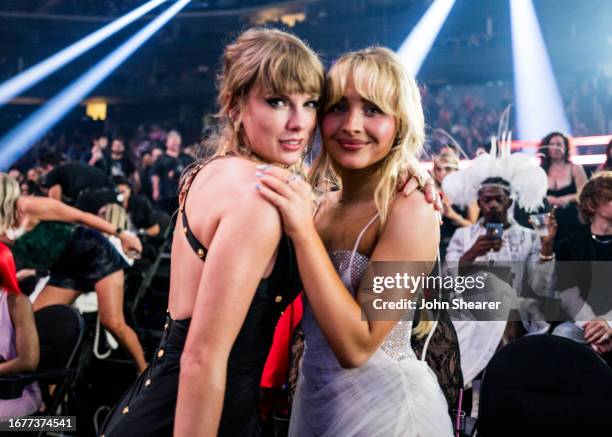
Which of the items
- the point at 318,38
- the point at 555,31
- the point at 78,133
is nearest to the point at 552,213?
Answer: the point at 555,31

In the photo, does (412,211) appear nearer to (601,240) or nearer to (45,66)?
(601,240)

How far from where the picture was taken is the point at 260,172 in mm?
1262

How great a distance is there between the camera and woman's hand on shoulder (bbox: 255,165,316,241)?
1.23 metres

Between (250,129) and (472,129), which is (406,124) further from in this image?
(472,129)

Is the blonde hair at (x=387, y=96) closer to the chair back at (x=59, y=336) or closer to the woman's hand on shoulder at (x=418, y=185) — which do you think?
the woman's hand on shoulder at (x=418, y=185)

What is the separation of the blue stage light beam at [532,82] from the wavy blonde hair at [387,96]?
944cm

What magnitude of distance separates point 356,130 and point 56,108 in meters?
17.0

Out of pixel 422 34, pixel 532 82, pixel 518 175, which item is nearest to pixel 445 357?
pixel 518 175

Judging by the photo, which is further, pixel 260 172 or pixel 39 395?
pixel 39 395

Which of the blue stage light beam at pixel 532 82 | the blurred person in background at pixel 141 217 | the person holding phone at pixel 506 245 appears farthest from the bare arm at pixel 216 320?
the blue stage light beam at pixel 532 82

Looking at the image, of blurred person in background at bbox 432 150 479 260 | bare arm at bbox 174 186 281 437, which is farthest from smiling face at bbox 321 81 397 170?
blurred person in background at bbox 432 150 479 260

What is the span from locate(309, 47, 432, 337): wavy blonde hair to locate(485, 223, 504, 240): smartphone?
2.53 meters

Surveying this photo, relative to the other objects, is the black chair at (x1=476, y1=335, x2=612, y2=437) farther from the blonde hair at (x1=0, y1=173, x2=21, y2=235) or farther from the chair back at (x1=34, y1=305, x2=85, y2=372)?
the blonde hair at (x1=0, y1=173, x2=21, y2=235)

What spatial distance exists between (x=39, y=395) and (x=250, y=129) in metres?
2.13
